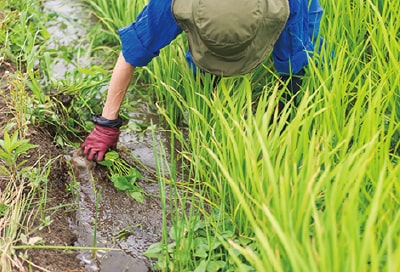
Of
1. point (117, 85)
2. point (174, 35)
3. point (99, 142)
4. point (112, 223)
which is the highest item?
point (174, 35)

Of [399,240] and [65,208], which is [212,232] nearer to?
[65,208]

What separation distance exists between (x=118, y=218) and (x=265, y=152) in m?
0.79

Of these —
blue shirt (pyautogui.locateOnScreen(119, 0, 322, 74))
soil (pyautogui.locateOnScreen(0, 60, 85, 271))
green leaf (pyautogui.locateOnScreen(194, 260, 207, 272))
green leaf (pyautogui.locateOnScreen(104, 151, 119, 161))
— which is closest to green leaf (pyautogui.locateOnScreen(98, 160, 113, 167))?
green leaf (pyautogui.locateOnScreen(104, 151, 119, 161))

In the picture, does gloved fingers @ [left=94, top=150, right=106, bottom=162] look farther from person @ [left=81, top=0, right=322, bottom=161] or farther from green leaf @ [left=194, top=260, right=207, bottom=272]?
green leaf @ [left=194, top=260, right=207, bottom=272]

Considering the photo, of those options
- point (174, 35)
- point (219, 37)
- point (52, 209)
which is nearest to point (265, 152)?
point (219, 37)

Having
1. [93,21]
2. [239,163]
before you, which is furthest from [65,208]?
[93,21]

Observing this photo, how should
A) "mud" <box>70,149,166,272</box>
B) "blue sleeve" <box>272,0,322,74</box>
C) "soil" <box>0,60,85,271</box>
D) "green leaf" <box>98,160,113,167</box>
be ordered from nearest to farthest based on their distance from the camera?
"soil" <box>0,60,85,271</box> < "mud" <box>70,149,166,272</box> < "blue sleeve" <box>272,0,322,74</box> < "green leaf" <box>98,160,113,167</box>

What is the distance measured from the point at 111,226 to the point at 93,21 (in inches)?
71.0

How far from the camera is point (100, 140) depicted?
2.20 metres

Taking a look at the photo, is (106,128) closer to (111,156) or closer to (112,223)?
(111,156)

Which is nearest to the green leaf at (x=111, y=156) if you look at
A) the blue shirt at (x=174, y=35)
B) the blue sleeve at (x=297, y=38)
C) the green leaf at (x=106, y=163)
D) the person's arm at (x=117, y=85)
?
the green leaf at (x=106, y=163)

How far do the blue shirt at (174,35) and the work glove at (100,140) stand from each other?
287mm

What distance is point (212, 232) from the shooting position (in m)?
1.86

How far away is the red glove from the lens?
220 cm
